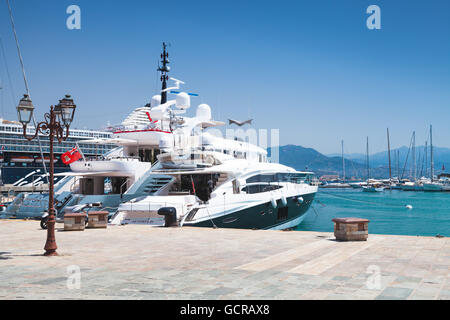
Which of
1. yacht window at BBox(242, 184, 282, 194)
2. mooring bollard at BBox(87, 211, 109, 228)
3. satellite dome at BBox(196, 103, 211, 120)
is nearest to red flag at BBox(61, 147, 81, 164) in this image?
mooring bollard at BBox(87, 211, 109, 228)

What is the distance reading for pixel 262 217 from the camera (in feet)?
82.2

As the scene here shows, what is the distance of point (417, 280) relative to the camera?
312 inches

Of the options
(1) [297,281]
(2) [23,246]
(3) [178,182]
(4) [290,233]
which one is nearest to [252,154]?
(3) [178,182]

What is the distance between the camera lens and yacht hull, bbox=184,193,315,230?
22.2 meters

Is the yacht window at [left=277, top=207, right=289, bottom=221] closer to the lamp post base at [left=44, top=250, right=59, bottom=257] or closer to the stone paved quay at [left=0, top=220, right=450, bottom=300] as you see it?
the stone paved quay at [left=0, top=220, right=450, bottom=300]

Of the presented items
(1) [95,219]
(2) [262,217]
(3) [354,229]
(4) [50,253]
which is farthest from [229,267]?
(2) [262,217]

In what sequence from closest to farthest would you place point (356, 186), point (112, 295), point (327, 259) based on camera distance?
point (112, 295) → point (327, 259) → point (356, 186)

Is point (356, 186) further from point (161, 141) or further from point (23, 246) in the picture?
point (23, 246)

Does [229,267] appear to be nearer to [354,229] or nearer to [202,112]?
[354,229]

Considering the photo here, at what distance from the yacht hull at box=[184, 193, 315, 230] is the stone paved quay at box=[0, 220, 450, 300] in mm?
6963

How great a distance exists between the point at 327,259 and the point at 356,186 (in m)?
123

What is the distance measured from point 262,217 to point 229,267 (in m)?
15.7

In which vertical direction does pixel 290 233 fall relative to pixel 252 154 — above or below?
below
